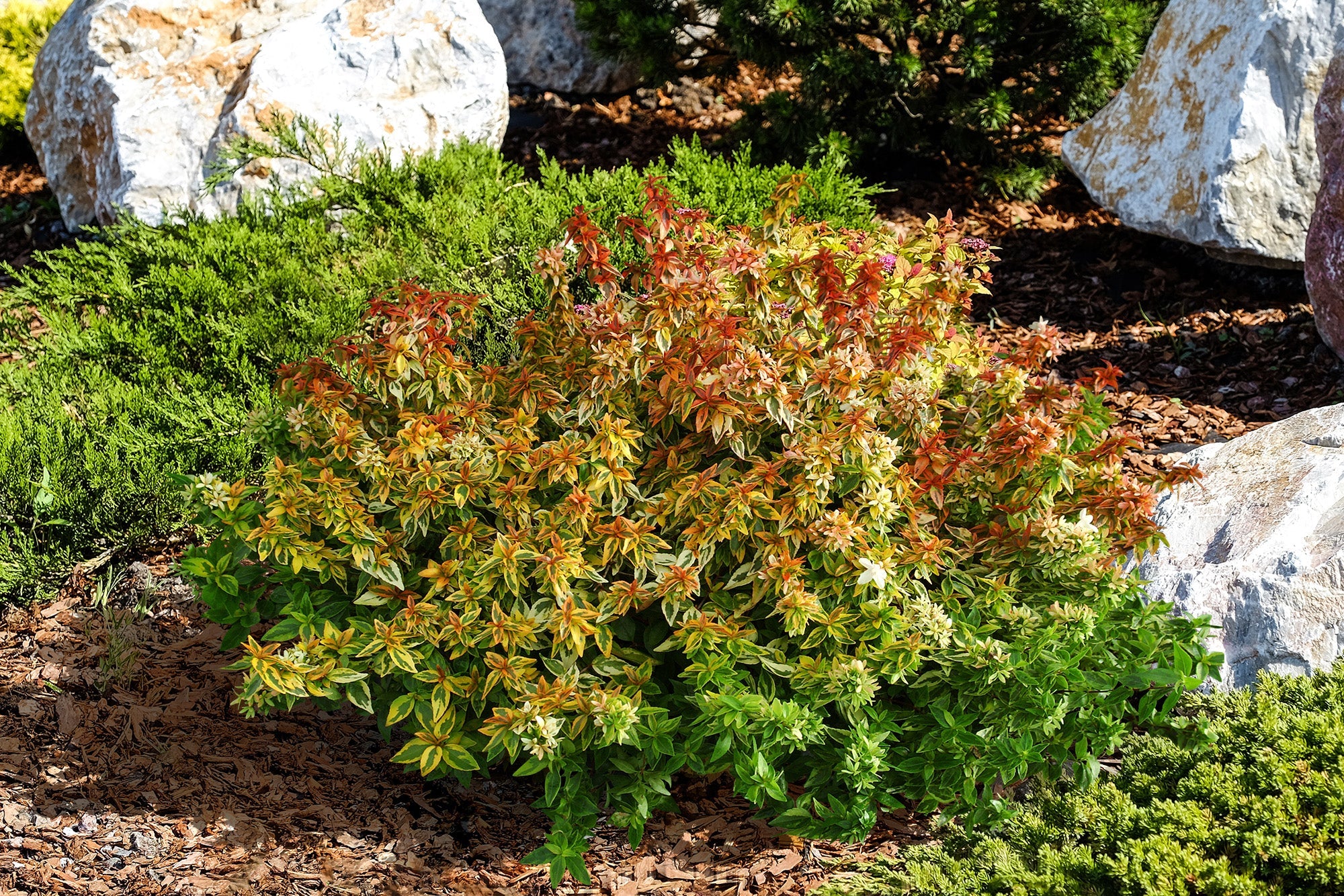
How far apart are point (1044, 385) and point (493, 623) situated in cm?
160

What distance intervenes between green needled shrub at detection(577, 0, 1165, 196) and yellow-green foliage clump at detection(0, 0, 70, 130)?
420 centimetres

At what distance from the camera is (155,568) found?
3996 millimetres

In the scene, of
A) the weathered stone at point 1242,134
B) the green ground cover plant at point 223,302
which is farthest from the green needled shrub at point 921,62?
the green ground cover plant at point 223,302

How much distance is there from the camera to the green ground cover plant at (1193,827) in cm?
233

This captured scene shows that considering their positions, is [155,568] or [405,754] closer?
[405,754]

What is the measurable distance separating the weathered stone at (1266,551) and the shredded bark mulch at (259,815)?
1.06m

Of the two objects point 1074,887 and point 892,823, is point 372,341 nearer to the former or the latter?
point 892,823

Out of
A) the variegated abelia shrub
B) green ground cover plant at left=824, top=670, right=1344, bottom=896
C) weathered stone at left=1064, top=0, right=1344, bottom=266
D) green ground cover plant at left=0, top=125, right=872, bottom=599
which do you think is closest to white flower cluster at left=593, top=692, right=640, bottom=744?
the variegated abelia shrub

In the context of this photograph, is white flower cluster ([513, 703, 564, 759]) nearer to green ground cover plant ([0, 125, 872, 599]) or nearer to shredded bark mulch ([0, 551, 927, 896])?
shredded bark mulch ([0, 551, 927, 896])

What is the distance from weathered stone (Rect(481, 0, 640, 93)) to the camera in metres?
7.85

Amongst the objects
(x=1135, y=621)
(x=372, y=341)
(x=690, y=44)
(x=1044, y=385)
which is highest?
(x=690, y=44)

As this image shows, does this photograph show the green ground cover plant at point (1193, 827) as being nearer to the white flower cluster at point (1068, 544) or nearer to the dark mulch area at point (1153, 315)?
the white flower cluster at point (1068, 544)

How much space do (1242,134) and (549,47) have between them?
4797 mm

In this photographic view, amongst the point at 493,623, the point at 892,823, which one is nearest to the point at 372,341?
the point at 493,623
